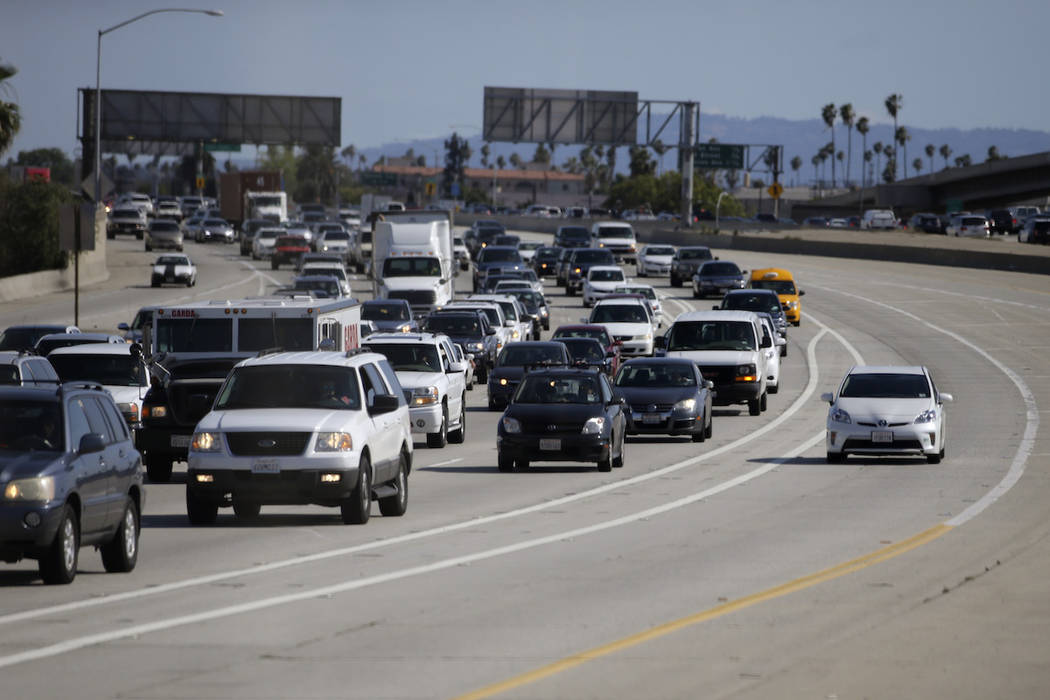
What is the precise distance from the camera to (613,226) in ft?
308

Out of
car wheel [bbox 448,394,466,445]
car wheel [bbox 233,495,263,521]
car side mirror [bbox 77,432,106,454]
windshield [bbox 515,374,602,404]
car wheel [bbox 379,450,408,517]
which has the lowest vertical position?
car wheel [bbox 448,394,466,445]

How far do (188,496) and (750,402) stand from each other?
790 inches

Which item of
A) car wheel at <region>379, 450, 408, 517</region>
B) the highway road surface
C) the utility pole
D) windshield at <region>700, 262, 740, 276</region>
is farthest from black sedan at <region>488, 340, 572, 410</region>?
the utility pole

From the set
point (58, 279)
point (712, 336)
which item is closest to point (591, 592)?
point (712, 336)

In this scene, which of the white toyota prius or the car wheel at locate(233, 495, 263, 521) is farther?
the white toyota prius

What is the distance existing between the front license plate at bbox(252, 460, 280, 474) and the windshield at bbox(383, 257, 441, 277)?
119 feet

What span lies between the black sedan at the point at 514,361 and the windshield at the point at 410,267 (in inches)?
678

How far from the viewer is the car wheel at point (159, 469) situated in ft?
79.9

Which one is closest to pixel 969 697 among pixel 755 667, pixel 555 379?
pixel 755 667

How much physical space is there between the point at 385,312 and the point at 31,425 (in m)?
32.3

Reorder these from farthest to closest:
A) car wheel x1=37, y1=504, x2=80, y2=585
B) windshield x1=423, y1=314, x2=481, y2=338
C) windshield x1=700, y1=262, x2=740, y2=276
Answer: windshield x1=700, y1=262, x2=740, y2=276 → windshield x1=423, y1=314, x2=481, y2=338 → car wheel x1=37, y1=504, x2=80, y2=585

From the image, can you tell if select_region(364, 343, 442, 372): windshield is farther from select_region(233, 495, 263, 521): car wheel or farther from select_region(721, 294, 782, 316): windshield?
select_region(721, 294, 782, 316): windshield

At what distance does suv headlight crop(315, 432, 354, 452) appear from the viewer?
18.5 metres

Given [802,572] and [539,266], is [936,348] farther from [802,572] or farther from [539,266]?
[802,572]
